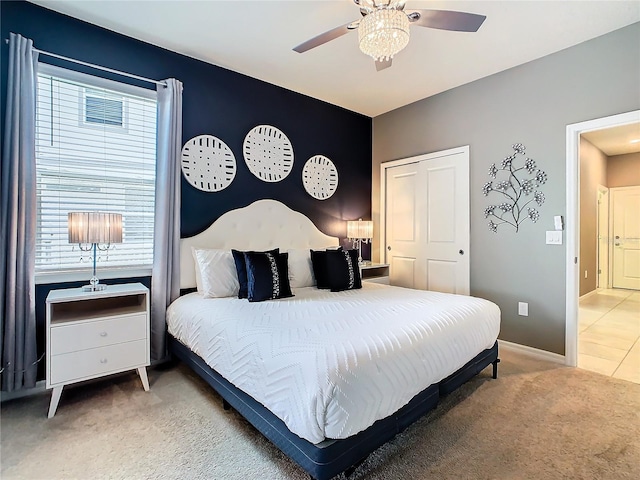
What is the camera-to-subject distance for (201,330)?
7.21 feet

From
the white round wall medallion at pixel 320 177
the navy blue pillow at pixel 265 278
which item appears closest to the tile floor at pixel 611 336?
the navy blue pillow at pixel 265 278

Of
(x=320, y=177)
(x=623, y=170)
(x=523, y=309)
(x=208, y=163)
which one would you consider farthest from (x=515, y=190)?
(x=623, y=170)

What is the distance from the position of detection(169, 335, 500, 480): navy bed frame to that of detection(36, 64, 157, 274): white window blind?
1327 mm

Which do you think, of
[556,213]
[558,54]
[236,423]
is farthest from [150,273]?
[558,54]

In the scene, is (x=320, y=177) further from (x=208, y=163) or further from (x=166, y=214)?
(x=166, y=214)

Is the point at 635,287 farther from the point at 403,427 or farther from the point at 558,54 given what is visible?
the point at 403,427

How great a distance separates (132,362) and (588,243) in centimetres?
705

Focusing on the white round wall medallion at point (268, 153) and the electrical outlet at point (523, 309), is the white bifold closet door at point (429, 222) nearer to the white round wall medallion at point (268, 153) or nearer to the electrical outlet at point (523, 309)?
the electrical outlet at point (523, 309)

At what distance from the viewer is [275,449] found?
5.81ft

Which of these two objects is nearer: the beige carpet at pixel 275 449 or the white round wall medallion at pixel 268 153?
the beige carpet at pixel 275 449

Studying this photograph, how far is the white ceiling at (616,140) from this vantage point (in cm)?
468

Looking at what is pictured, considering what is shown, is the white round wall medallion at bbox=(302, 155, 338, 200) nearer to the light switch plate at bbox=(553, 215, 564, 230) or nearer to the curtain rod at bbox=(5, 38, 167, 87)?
the curtain rod at bbox=(5, 38, 167, 87)

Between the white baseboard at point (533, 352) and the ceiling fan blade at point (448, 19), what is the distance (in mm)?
2830

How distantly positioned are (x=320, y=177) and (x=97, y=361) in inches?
115
